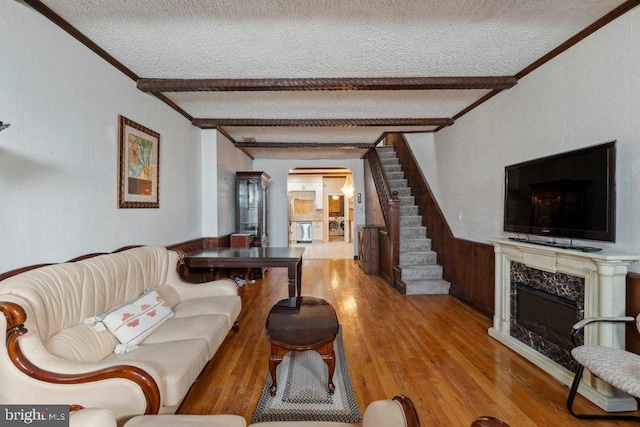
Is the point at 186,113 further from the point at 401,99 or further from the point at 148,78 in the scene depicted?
the point at 401,99

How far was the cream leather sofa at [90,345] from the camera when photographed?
1335 mm

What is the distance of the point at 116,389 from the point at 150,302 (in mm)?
1018

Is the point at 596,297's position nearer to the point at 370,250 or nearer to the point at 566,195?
the point at 566,195

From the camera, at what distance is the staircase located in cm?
448

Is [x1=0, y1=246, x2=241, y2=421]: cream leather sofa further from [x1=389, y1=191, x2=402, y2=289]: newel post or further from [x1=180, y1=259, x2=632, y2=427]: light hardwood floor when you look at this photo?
[x1=389, y1=191, x2=402, y2=289]: newel post

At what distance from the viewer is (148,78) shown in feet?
9.56

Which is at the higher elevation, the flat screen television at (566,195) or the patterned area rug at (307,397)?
the flat screen television at (566,195)

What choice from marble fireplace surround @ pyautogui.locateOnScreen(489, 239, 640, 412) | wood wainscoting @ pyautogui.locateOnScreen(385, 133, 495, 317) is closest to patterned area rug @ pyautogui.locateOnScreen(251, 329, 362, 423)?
marble fireplace surround @ pyautogui.locateOnScreen(489, 239, 640, 412)

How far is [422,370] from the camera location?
236 centimetres

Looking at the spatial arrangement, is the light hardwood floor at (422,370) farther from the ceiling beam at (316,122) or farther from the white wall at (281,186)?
the white wall at (281,186)

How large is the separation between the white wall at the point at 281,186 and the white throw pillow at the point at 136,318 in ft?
17.1

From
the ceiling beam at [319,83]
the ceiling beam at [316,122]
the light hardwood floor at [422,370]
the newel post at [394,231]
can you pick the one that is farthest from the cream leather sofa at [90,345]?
the newel post at [394,231]

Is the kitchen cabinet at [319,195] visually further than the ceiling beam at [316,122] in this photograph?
Yes

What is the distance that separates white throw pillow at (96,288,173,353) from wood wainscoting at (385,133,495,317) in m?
3.50
